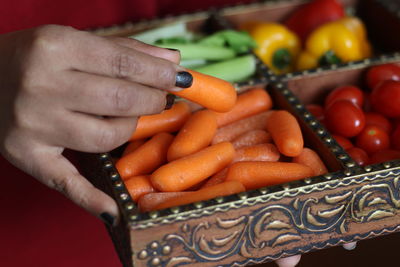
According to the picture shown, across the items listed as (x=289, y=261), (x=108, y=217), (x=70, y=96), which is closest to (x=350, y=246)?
(x=289, y=261)

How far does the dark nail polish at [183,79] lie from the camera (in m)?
0.85

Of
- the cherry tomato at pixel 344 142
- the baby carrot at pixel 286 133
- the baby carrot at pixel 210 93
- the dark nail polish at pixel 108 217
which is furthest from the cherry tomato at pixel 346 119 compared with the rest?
the dark nail polish at pixel 108 217

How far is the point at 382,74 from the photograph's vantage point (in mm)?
1268

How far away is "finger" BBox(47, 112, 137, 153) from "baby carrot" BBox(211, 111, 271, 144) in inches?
11.5

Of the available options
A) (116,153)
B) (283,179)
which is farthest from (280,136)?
(116,153)

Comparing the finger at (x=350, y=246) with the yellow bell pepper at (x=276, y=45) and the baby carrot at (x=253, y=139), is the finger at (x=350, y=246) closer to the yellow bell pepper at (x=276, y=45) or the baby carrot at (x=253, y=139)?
the baby carrot at (x=253, y=139)

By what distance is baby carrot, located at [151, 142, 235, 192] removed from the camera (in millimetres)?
951

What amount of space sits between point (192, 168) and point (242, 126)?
0.20 m

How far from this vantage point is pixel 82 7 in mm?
1481

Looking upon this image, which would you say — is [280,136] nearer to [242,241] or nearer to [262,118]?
[262,118]

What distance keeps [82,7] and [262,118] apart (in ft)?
2.02

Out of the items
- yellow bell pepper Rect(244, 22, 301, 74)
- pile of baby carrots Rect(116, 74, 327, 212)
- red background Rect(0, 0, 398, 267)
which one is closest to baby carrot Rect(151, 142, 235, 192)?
pile of baby carrots Rect(116, 74, 327, 212)

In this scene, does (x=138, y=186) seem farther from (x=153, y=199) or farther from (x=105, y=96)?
(x=105, y=96)

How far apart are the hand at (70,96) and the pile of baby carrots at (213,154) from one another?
141 millimetres
